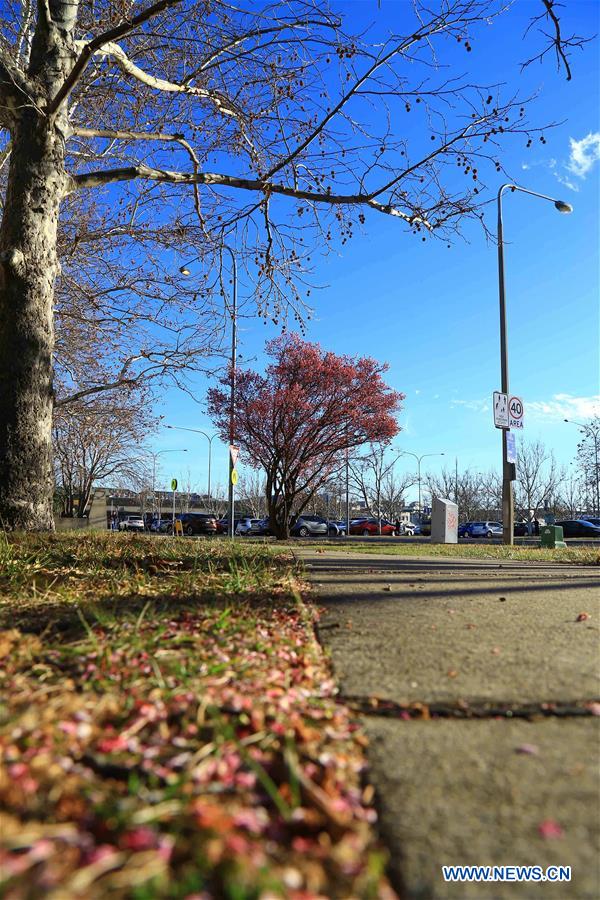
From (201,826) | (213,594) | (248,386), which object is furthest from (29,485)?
(248,386)

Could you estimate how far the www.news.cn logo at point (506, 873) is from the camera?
1.08 m

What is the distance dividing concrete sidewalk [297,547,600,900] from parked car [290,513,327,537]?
41.3m

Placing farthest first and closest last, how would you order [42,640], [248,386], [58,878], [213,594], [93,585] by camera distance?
[248,386] → [93,585] → [213,594] → [42,640] → [58,878]

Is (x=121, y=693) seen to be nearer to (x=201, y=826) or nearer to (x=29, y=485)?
(x=201, y=826)

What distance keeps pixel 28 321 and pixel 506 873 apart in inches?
241

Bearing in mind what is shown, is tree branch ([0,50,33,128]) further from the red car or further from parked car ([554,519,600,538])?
the red car

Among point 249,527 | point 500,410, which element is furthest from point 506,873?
point 249,527

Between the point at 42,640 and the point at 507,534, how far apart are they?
16.7 m

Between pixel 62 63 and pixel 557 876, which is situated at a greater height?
pixel 62 63

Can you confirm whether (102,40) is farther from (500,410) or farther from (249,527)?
(249,527)

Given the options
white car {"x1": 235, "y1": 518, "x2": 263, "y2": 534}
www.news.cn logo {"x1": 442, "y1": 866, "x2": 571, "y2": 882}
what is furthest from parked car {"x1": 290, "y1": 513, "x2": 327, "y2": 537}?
www.news.cn logo {"x1": 442, "y1": 866, "x2": 571, "y2": 882}

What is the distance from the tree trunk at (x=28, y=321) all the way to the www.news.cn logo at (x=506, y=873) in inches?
209

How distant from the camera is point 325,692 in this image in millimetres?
1937

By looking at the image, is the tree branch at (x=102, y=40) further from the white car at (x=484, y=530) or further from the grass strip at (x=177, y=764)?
the white car at (x=484, y=530)
